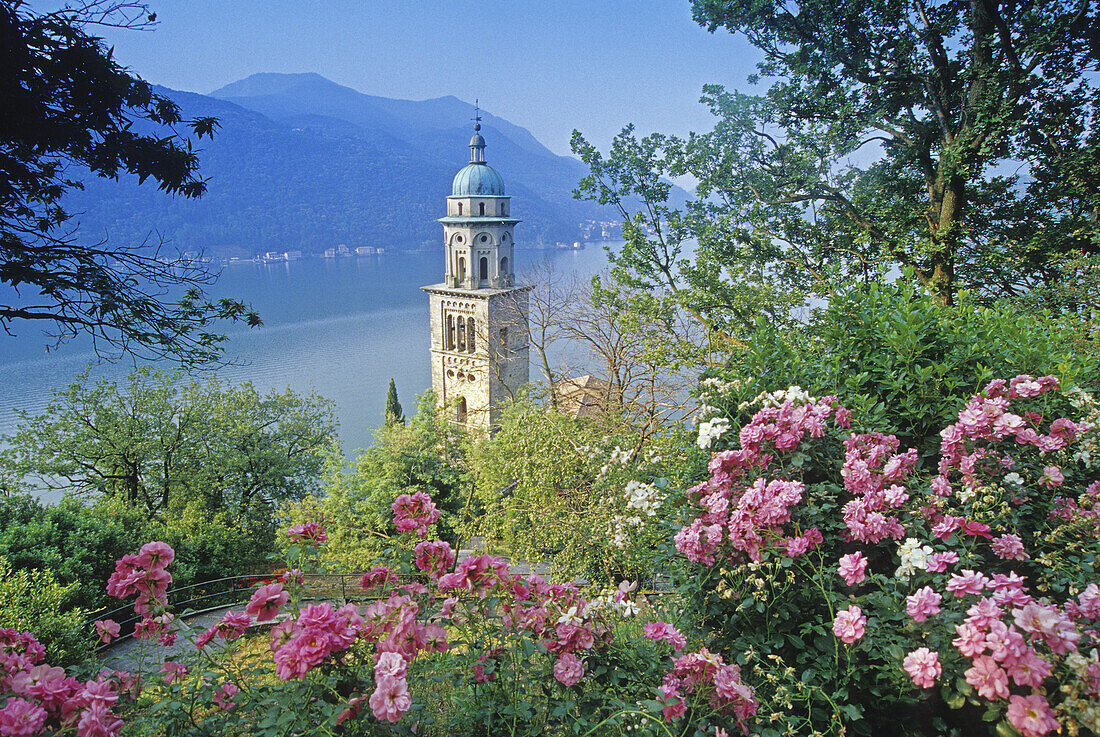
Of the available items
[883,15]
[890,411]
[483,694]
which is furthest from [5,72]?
[883,15]

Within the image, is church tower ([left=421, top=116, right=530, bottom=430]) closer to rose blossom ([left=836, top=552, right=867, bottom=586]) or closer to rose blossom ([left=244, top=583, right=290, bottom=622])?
rose blossom ([left=244, top=583, right=290, bottom=622])

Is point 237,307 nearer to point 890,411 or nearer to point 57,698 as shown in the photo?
point 57,698

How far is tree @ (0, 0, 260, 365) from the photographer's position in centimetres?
407

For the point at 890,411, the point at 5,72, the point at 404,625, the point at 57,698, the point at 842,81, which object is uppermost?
the point at 842,81

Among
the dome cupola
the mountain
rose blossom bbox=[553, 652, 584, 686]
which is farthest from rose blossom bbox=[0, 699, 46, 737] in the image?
the mountain

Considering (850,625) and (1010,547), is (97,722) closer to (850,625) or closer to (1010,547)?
(850,625)

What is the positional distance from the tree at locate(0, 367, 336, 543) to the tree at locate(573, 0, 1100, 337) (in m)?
11.1

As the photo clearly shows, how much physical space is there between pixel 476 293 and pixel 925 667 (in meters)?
25.7

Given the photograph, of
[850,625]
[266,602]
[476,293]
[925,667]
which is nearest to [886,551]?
[850,625]

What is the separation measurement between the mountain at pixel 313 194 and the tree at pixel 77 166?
76.6 ft

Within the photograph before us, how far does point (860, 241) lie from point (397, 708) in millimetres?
8227

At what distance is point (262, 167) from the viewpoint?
2830 inches

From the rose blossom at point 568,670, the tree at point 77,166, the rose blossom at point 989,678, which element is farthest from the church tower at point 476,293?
the rose blossom at point 989,678

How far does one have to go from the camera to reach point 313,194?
77875 millimetres
